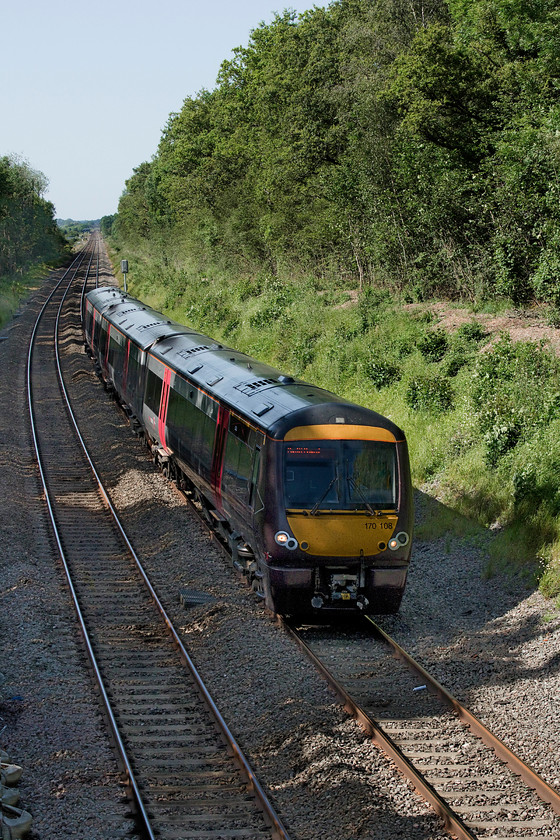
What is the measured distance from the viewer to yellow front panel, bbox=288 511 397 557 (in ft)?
35.3

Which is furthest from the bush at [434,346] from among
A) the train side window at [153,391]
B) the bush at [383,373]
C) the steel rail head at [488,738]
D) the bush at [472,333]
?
the steel rail head at [488,738]

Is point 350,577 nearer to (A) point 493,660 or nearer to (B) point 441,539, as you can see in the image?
(A) point 493,660

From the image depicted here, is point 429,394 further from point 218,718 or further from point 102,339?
point 102,339

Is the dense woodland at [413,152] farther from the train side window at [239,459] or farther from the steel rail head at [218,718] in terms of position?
the steel rail head at [218,718]

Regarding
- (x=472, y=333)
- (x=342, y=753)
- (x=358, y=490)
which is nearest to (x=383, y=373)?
(x=472, y=333)

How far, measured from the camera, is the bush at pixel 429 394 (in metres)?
18.5

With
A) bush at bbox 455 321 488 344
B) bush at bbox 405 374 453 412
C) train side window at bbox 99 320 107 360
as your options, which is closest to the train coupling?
bush at bbox 405 374 453 412

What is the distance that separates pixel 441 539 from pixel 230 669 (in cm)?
562

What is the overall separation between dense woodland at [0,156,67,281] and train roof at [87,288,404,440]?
3752 centimetres

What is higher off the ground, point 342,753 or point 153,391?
point 153,391

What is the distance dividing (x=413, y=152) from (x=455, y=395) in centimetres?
1039

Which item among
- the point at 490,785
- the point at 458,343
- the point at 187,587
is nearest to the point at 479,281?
the point at 458,343

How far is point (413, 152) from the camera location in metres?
25.8

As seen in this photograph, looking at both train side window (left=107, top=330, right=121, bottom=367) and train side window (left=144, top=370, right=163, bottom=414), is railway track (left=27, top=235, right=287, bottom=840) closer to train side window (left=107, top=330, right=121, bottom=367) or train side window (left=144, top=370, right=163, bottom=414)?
train side window (left=144, top=370, right=163, bottom=414)
